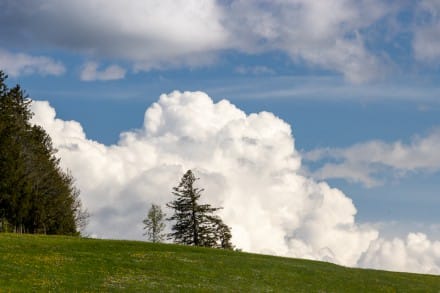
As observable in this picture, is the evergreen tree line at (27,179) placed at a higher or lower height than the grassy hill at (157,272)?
higher

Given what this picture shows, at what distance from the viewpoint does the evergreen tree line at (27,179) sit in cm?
8144

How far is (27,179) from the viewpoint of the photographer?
272ft

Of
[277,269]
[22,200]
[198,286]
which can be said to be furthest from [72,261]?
[22,200]

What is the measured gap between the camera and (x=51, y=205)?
8850cm

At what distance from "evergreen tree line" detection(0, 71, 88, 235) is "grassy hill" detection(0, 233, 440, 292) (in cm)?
1766

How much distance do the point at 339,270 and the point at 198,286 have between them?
2284 cm

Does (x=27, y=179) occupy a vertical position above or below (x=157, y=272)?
above

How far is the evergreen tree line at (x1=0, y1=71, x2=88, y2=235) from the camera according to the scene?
→ 3206 inches

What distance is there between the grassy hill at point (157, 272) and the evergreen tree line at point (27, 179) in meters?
17.7

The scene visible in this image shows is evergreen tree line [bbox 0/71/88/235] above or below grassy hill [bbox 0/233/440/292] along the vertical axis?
above

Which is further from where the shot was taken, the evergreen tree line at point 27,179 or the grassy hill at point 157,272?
the evergreen tree line at point 27,179

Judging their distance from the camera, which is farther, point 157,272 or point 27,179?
point 27,179

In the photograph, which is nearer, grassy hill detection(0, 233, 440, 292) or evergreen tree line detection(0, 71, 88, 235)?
grassy hill detection(0, 233, 440, 292)

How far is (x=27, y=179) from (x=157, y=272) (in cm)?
3822
